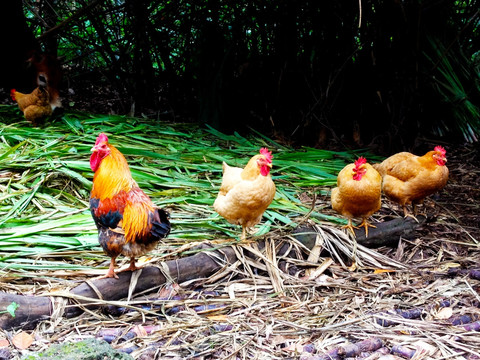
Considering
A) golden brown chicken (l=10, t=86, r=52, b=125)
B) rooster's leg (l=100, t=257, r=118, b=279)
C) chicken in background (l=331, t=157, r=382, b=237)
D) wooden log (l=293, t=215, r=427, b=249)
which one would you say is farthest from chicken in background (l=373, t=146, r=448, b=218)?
golden brown chicken (l=10, t=86, r=52, b=125)

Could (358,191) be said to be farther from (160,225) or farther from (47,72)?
(47,72)

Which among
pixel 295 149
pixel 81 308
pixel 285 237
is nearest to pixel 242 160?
pixel 295 149

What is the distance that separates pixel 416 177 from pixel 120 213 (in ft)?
7.54

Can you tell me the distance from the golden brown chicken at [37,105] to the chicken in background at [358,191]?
353 cm

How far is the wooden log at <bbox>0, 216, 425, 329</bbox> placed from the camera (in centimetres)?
269

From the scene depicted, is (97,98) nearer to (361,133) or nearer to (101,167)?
(361,133)

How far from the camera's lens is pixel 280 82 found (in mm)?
6109

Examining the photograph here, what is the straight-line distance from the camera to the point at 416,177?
3.97 m

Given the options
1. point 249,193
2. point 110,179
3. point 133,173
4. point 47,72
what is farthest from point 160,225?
point 47,72

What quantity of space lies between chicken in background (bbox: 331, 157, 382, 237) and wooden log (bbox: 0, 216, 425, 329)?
0.19 metres

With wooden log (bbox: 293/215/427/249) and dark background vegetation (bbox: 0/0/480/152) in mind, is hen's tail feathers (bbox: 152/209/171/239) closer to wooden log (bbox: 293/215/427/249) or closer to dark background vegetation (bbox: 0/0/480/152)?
wooden log (bbox: 293/215/427/249)

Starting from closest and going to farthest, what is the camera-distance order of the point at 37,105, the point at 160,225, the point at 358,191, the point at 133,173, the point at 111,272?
the point at 160,225 → the point at 111,272 → the point at 358,191 → the point at 133,173 → the point at 37,105

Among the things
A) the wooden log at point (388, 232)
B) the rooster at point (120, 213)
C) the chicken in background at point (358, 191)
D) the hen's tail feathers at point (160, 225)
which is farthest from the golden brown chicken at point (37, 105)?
the wooden log at point (388, 232)

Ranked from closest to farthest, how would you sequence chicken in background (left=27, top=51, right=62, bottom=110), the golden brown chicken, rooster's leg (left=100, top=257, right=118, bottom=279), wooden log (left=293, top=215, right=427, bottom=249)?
rooster's leg (left=100, top=257, right=118, bottom=279)
wooden log (left=293, top=215, right=427, bottom=249)
the golden brown chicken
chicken in background (left=27, top=51, right=62, bottom=110)
